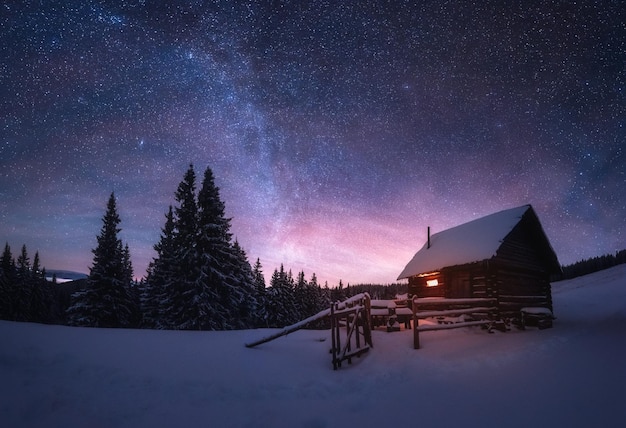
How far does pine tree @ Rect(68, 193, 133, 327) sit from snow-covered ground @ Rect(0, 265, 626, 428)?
1807cm

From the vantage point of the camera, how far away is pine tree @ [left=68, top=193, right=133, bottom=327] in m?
25.0

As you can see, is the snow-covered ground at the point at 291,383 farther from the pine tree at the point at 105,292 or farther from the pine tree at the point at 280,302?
the pine tree at the point at 280,302

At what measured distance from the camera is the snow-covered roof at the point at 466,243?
709 inches

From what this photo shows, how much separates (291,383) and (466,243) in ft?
50.6

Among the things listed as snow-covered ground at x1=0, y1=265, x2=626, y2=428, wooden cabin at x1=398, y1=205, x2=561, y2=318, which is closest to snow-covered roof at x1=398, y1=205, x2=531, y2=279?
wooden cabin at x1=398, y1=205, x2=561, y2=318

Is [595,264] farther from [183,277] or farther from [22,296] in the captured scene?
[22,296]

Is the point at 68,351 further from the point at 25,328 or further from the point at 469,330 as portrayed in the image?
the point at 469,330

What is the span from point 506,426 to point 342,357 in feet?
16.3

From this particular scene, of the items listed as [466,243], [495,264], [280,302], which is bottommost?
[280,302]

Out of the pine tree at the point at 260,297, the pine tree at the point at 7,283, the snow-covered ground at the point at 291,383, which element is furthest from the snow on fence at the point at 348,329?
the pine tree at the point at 7,283

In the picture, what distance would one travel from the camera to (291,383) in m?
8.25

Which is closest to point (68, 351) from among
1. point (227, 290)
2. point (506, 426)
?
point (506, 426)

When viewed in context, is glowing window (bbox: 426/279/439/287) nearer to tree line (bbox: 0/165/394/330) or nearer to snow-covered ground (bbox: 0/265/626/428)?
snow-covered ground (bbox: 0/265/626/428)

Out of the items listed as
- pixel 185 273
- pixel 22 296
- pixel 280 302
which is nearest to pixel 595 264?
pixel 280 302
